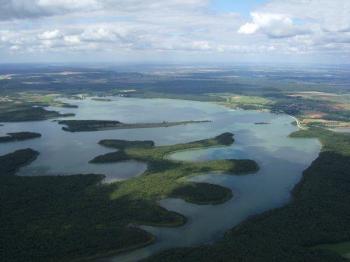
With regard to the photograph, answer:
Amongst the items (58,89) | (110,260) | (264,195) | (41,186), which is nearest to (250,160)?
(264,195)

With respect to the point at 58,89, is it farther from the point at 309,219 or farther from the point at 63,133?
the point at 309,219

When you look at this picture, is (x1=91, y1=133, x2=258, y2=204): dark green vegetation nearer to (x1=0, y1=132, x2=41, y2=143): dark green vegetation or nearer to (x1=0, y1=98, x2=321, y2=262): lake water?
(x1=0, y1=98, x2=321, y2=262): lake water

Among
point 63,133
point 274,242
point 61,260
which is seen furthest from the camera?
point 63,133

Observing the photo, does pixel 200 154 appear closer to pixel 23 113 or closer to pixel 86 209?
pixel 86 209

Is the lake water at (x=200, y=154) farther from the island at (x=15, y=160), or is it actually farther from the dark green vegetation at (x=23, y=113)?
the dark green vegetation at (x=23, y=113)

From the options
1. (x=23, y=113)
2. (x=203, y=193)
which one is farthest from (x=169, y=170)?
(x=23, y=113)

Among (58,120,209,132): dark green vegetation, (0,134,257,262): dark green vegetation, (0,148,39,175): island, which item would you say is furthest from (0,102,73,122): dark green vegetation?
(0,134,257,262): dark green vegetation
